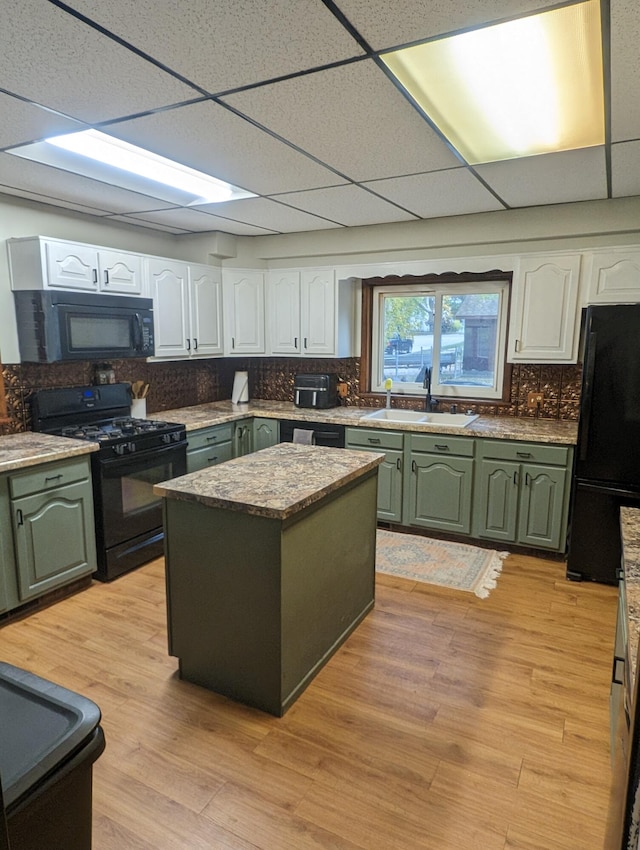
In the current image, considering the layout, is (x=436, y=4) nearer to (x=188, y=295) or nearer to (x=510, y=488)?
(x=510, y=488)

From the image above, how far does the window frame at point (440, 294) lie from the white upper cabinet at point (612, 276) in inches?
27.5

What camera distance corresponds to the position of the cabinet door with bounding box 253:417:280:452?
175 inches

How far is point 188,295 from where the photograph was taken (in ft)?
13.8

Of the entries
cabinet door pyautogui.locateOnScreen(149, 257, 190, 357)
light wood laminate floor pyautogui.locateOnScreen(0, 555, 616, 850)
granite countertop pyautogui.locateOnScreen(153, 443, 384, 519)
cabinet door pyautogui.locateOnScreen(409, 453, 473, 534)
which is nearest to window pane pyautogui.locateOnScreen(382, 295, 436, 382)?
cabinet door pyautogui.locateOnScreen(409, 453, 473, 534)

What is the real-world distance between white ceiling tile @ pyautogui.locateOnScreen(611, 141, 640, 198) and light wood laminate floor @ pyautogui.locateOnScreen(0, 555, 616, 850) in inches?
93.8

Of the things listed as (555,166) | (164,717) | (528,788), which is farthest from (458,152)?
(164,717)

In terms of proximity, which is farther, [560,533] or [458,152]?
[560,533]

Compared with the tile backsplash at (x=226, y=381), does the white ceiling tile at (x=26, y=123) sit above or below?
above

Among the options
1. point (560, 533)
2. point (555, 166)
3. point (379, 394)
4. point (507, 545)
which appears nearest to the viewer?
point (555, 166)

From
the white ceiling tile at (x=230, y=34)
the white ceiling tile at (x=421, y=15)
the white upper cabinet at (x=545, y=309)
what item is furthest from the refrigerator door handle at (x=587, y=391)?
the white ceiling tile at (x=230, y=34)

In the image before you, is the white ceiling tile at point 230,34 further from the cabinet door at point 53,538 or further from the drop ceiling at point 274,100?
the cabinet door at point 53,538

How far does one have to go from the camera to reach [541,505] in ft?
11.5

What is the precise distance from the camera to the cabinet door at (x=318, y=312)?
440cm

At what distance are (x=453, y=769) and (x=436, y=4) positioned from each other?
240cm
